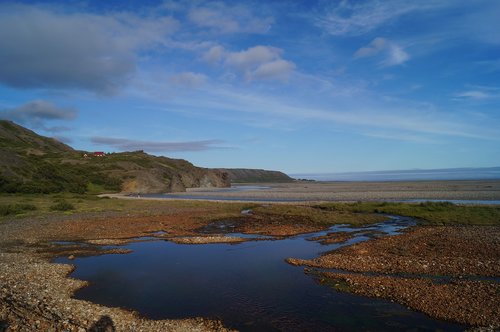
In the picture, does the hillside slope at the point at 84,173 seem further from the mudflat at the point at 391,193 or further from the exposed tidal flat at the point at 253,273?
the exposed tidal flat at the point at 253,273

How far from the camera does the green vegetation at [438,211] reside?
4241cm

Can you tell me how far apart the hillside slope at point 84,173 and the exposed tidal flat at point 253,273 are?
148ft

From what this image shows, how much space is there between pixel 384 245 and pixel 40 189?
259 feet

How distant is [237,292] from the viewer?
64.4 ft

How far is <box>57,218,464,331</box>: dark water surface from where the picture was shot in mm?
15609

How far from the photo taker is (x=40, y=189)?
81.3 metres

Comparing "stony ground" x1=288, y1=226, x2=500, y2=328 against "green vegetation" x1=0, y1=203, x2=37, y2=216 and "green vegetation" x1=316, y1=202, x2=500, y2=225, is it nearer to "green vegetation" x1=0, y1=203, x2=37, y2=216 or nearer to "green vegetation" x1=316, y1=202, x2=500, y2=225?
"green vegetation" x1=316, y1=202, x2=500, y2=225

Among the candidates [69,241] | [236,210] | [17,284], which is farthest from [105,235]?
[236,210]

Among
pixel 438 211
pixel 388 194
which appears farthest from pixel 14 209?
pixel 388 194

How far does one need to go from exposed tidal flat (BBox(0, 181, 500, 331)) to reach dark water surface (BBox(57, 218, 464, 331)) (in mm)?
79

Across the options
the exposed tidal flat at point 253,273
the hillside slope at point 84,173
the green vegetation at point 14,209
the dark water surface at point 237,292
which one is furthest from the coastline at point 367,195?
the dark water surface at point 237,292

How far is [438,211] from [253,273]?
123 feet

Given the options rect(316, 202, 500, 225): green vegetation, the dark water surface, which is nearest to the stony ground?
the dark water surface

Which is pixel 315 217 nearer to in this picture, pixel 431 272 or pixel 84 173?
A: pixel 431 272
